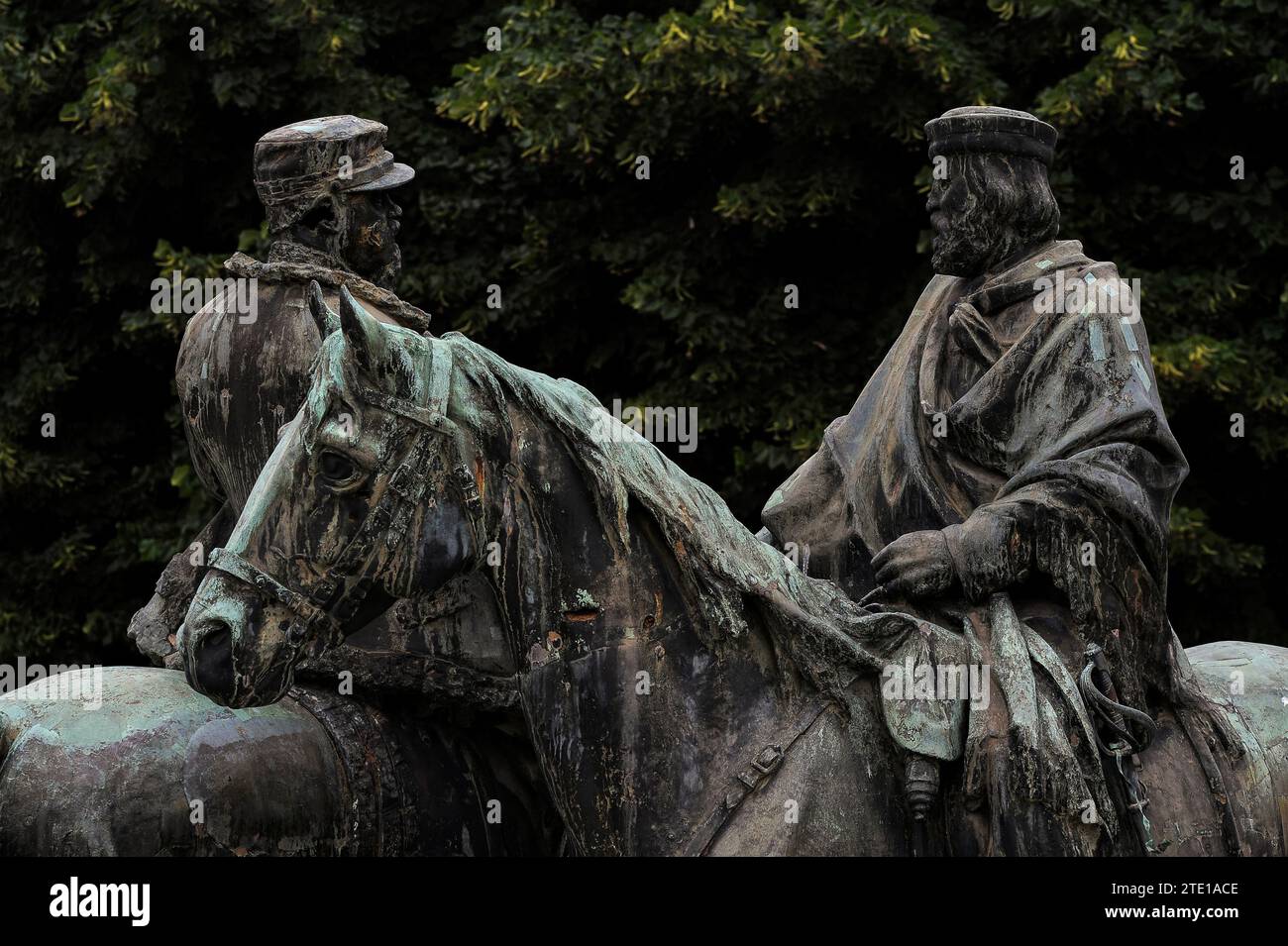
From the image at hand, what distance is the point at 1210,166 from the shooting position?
1292 cm

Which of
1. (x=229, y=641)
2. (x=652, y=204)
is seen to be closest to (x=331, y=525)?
(x=229, y=641)

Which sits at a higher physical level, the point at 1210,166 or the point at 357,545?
the point at 1210,166

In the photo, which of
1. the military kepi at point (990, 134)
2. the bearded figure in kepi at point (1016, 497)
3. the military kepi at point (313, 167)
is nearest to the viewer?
the bearded figure in kepi at point (1016, 497)

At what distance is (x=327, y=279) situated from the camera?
6125mm

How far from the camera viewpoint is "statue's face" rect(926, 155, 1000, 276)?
5.95 m

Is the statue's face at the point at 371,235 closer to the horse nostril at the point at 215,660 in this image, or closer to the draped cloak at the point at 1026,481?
the draped cloak at the point at 1026,481

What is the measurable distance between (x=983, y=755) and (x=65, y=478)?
378 inches

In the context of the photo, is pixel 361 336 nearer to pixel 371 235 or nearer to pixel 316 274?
pixel 316 274

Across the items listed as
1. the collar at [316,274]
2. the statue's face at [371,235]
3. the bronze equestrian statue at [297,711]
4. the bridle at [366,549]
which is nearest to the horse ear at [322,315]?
the bridle at [366,549]

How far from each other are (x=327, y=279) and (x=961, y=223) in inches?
64.3

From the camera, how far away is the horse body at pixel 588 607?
4.71 metres

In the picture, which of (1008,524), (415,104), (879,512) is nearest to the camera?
(1008,524)

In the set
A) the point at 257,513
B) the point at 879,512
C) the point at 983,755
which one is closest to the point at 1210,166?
the point at 879,512
